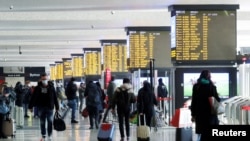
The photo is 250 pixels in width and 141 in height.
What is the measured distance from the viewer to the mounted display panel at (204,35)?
15.6m

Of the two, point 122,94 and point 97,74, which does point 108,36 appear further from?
point 122,94

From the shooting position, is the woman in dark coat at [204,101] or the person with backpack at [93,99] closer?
the woman in dark coat at [204,101]

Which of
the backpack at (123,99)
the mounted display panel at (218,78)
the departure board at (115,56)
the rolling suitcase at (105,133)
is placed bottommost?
the rolling suitcase at (105,133)

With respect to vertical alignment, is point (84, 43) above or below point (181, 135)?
above

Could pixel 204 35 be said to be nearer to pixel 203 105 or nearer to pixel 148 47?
pixel 203 105

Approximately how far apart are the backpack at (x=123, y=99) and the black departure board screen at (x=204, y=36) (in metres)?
2.05

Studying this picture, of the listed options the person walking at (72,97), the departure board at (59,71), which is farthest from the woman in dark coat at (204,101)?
the departure board at (59,71)

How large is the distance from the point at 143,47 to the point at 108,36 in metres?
4.91

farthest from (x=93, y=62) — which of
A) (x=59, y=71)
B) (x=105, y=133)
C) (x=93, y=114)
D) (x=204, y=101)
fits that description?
(x=204, y=101)

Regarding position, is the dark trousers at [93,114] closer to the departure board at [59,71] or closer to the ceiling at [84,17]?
the ceiling at [84,17]

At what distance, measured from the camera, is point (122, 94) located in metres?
14.5

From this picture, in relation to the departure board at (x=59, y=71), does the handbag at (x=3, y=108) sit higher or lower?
lower

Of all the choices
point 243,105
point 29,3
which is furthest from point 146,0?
point 243,105

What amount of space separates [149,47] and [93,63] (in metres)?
10.5
